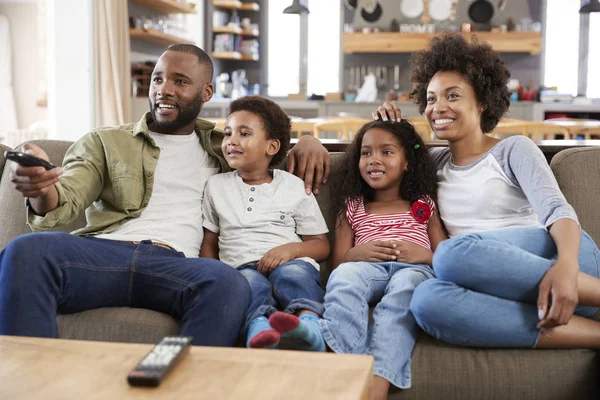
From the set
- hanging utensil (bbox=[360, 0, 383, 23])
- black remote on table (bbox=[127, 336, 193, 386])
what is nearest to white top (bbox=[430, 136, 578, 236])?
black remote on table (bbox=[127, 336, 193, 386])

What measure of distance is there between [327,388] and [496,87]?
4.36ft

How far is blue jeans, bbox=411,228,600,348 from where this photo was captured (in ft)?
5.05

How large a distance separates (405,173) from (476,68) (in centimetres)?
36

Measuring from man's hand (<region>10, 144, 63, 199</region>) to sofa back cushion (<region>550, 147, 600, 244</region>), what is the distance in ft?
4.43

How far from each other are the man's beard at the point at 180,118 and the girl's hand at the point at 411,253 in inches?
27.8

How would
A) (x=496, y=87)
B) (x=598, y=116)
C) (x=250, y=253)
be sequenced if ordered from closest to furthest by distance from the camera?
(x=250, y=253)
(x=496, y=87)
(x=598, y=116)

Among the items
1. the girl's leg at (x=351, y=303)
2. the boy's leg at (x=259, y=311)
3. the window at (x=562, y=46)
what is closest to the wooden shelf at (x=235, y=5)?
the window at (x=562, y=46)

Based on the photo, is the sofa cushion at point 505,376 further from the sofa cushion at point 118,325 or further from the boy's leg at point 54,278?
the boy's leg at point 54,278

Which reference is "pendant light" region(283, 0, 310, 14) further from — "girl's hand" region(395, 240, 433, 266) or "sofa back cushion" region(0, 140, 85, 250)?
"girl's hand" region(395, 240, 433, 266)

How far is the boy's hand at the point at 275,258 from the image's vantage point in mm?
1856

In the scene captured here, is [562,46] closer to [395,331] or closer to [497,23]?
[497,23]

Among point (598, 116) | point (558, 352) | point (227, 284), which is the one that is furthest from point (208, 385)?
Answer: point (598, 116)

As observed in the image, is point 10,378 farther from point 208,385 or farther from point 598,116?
point 598,116

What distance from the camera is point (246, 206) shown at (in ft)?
6.49
